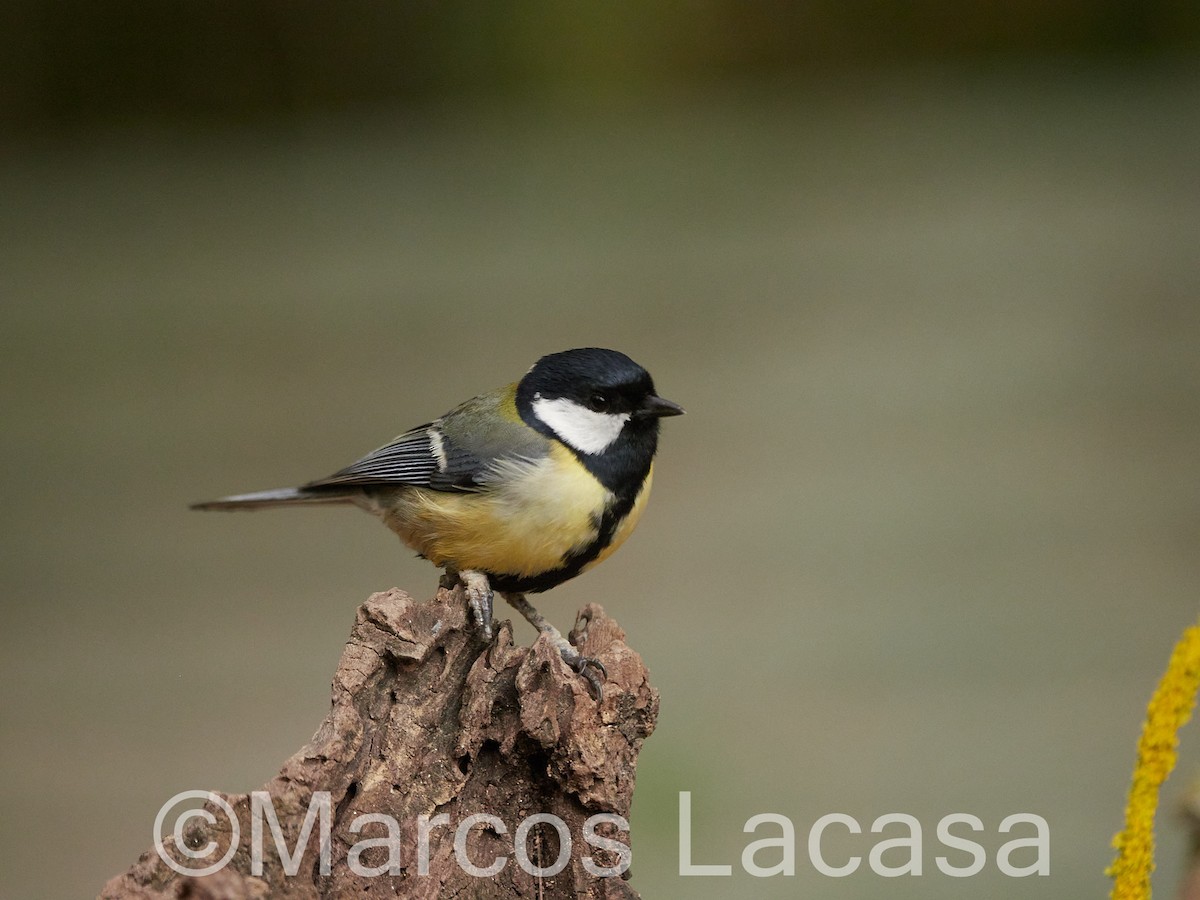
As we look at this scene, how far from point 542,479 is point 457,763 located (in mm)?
564

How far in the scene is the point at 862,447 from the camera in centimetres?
328

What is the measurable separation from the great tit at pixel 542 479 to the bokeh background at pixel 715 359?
1.24 meters

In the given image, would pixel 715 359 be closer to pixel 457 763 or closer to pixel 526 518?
pixel 526 518

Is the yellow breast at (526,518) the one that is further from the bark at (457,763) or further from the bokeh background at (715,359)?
the bokeh background at (715,359)

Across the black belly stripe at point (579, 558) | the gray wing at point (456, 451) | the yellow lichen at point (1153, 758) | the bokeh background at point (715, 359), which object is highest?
the bokeh background at point (715, 359)

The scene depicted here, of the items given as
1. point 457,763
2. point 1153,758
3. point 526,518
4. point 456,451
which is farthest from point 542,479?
point 1153,758

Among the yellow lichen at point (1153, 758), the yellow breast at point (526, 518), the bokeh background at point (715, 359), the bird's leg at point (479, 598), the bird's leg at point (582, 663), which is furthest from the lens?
the bokeh background at point (715, 359)

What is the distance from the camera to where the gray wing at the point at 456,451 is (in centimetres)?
183

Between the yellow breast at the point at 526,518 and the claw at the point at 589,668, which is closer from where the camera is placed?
the claw at the point at 589,668

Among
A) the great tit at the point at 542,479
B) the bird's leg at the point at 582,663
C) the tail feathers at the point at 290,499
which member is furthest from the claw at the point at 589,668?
the tail feathers at the point at 290,499

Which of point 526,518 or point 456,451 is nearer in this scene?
point 526,518

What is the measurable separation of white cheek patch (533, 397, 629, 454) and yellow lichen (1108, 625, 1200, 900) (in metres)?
0.97

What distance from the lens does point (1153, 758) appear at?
0.92m

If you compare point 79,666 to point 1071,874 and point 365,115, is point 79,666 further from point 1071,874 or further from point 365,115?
point 1071,874
